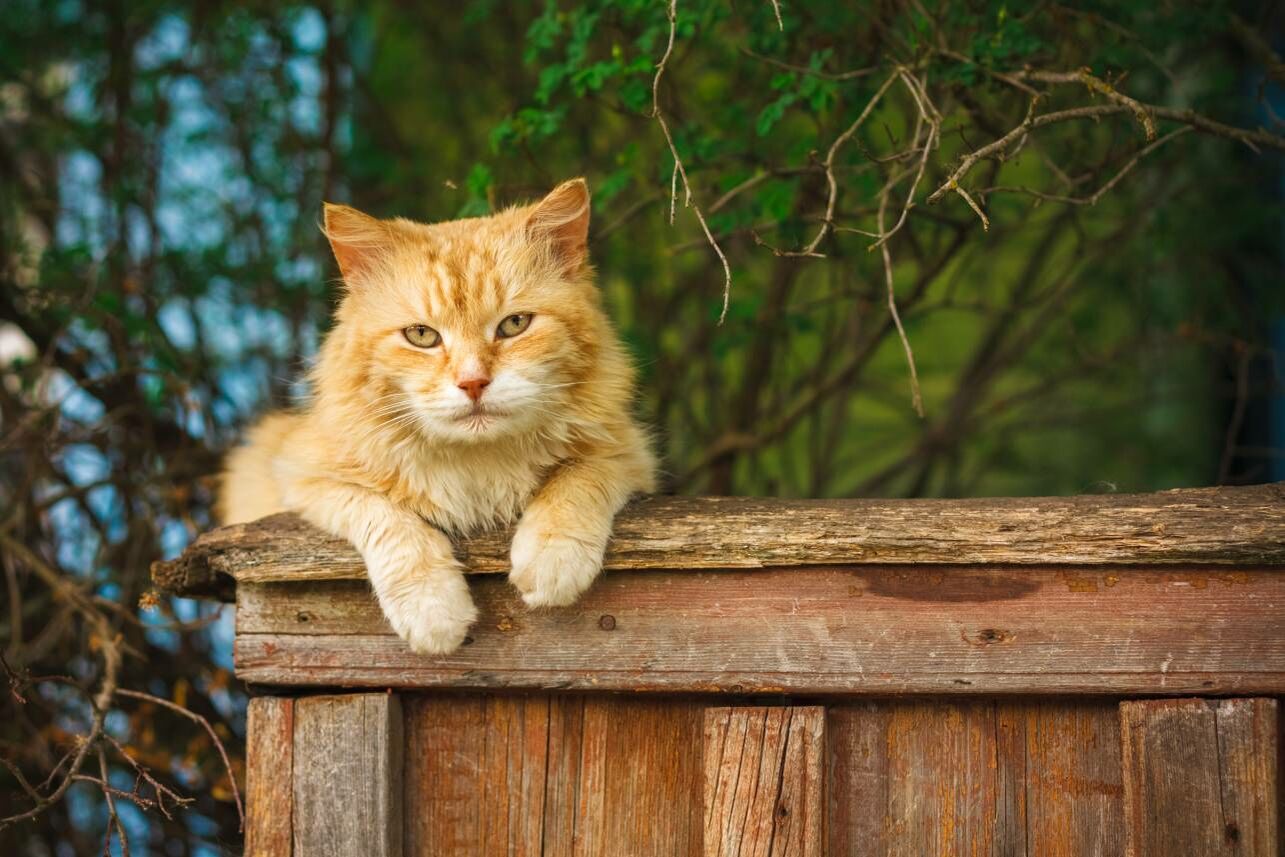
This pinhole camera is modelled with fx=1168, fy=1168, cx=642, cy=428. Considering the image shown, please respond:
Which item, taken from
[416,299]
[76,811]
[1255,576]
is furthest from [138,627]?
[1255,576]

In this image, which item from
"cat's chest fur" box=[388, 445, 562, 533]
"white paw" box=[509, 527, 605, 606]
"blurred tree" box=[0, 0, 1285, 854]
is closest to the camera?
"white paw" box=[509, 527, 605, 606]

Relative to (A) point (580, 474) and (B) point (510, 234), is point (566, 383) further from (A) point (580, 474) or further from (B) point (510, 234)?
(B) point (510, 234)

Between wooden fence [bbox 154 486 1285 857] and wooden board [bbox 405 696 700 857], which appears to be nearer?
wooden fence [bbox 154 486 1285 857]

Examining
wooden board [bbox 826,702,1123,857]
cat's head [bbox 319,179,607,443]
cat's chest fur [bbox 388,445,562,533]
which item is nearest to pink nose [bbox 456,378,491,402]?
cat's head [bbox 319,179,607,443]

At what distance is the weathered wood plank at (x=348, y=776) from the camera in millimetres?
1954

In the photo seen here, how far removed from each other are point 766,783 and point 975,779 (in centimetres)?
35

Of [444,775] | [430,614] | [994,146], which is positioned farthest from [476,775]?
[994,146]

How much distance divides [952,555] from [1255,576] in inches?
18.4

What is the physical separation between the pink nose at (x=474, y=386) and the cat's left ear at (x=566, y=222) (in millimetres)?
408

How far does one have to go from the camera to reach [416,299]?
217 cm

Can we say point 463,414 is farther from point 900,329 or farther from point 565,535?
point 900,329

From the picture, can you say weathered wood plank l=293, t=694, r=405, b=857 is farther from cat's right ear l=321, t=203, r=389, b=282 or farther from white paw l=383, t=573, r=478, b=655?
cat's right ear l=321, t=203, r=389, b=282

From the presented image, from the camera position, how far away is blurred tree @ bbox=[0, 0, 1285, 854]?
A: 2.66 meters

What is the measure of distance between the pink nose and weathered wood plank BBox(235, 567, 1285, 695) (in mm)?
323
